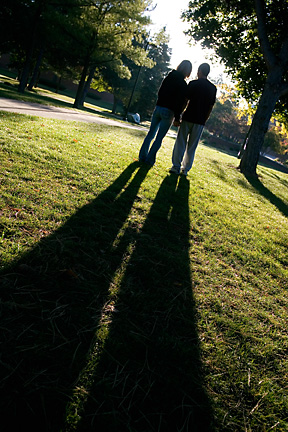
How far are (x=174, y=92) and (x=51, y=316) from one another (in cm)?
499

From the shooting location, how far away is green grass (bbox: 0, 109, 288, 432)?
3.93ft

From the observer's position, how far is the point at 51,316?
4.92ft

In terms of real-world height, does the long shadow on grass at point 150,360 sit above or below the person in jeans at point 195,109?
below

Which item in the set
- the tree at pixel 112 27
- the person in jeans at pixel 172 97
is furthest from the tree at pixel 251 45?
the tree at pixel 112 27

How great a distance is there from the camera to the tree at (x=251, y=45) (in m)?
9.66

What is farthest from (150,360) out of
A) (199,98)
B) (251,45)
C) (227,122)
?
(227,122)

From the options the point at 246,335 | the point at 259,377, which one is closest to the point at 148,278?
the point at 246,335

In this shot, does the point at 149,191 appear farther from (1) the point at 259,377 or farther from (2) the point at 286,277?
(1) the point at 259,377

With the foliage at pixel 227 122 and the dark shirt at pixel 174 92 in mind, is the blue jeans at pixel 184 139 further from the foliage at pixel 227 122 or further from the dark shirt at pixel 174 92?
the foliage at pixel 227 122

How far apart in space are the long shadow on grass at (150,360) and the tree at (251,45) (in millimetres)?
9268

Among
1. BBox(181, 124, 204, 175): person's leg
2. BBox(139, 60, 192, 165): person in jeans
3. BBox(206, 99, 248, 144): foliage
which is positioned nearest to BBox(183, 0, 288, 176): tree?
BBox(181, 124, 204, 175): person's leg

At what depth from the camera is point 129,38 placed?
2019 centimetres

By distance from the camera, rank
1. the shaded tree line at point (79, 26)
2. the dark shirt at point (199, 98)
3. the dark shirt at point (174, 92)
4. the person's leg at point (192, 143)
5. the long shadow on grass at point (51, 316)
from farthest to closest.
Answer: the shaded tree line at point (79, 26), the person's leg at point (192, 143), the dark shirt at point (199, 98), the dark shirt at point (174, 92), the long shadow on grass at point (51, 316)

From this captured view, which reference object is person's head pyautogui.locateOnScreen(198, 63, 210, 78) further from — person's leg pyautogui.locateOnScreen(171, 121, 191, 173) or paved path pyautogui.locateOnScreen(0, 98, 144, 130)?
paved path pyautogui.locateOnScreen(0, 98, 144, 130)
